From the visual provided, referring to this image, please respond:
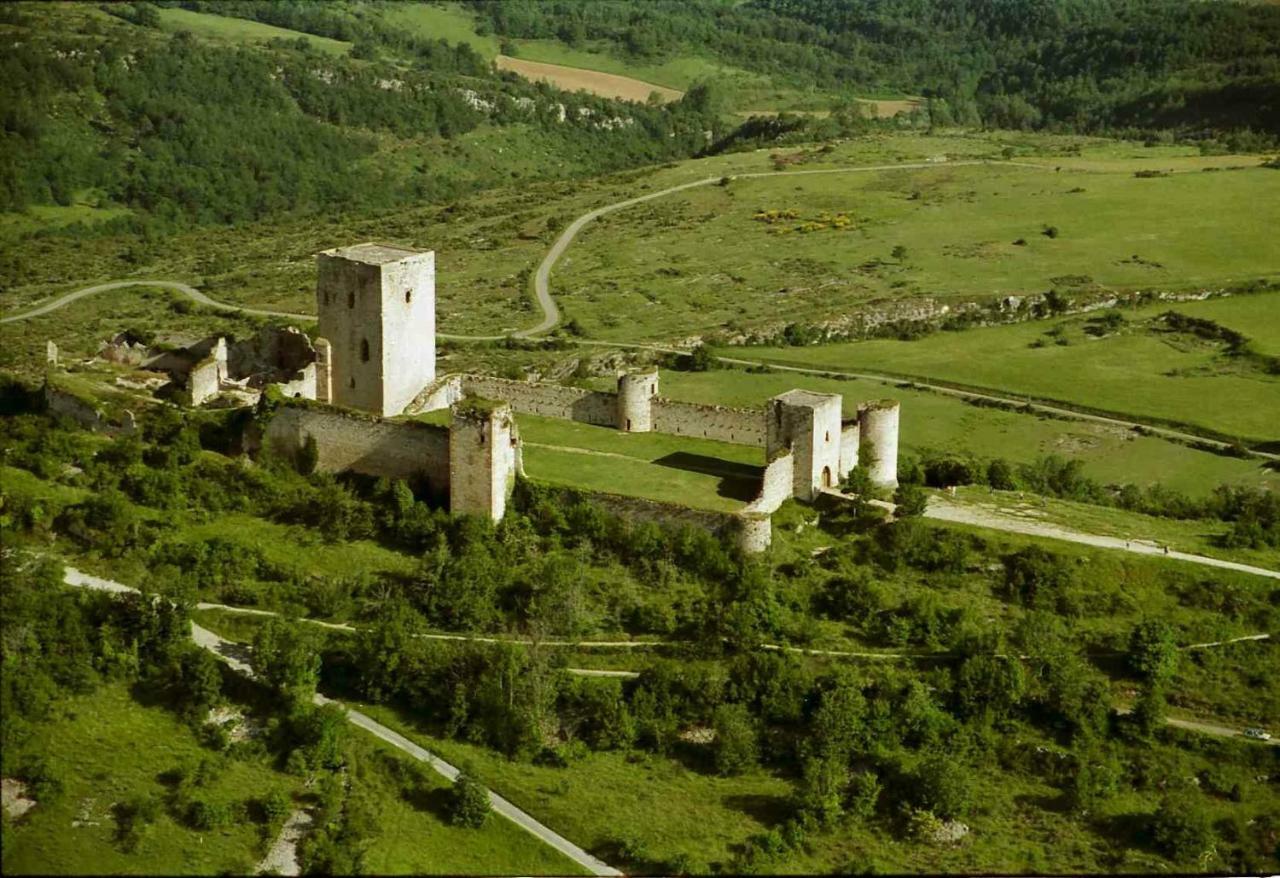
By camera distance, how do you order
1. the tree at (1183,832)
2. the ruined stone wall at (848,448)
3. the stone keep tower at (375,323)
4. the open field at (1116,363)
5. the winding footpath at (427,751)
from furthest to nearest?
the open field at (1116,363), the stone keep tower at (375,323), the ruined stone wall at (848,448), the tree at (1183,832), the winding footpath at (427,751)

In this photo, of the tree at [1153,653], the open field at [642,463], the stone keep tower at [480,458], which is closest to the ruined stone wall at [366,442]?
the stone keep tower at [480,458]

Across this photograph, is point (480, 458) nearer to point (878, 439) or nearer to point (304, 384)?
point (304, 384)

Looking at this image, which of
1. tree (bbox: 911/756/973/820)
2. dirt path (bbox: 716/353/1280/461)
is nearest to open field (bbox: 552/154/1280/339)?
dirt path (bbox: 716/353/1280/461)

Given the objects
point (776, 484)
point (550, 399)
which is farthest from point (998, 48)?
point (776, 484)

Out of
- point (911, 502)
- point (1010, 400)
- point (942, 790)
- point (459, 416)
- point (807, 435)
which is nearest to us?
point (942, 790)

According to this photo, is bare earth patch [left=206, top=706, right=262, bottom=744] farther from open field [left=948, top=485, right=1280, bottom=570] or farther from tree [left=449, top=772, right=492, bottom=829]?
open field [left=948, top=485, right=1280, bottom=570]

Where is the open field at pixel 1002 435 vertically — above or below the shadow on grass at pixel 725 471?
below

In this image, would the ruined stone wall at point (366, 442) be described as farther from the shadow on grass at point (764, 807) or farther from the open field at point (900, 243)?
the open field at point (900, 243)
